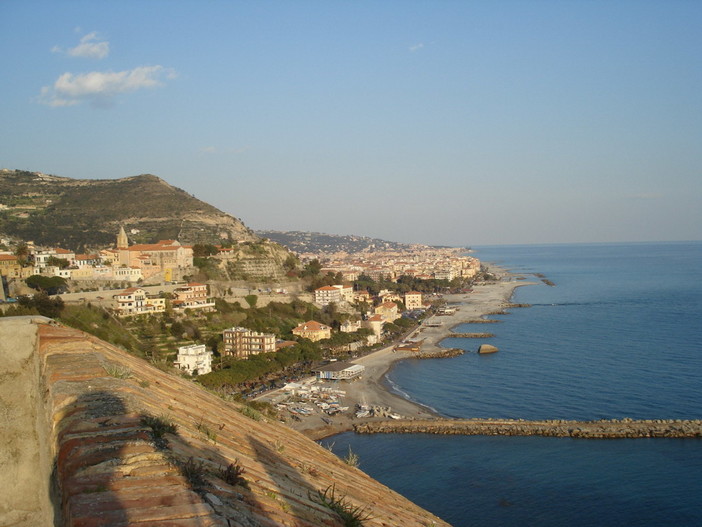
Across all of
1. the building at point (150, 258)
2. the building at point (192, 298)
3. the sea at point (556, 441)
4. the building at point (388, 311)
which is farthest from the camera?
the building at point (388, 311)

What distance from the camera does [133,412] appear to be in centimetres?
234

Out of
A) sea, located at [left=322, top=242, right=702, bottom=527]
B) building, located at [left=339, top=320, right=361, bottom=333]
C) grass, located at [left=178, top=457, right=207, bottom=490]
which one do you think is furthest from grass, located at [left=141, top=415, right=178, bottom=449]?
building, located at [left=339, top=320, right=361, bottom=333]

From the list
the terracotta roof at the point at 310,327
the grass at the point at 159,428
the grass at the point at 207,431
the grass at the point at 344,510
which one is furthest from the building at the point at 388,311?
the grass at the point at 159,428

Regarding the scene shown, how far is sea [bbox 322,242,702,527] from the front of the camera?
610 inches

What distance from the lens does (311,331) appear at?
36.2 m

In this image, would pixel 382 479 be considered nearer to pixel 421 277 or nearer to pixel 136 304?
pixel 136 304

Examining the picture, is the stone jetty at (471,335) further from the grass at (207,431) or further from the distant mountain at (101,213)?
the grass at (207,431)

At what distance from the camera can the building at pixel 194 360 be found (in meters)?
25.5

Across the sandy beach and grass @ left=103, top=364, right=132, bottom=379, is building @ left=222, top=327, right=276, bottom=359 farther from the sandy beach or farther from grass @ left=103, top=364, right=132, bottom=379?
grass @ left=103, top=364, right=132, bottom=379

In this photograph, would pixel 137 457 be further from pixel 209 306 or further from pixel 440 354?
pixel 440 354

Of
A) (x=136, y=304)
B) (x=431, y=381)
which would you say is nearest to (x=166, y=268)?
(x=136, y=304)

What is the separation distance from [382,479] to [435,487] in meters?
1.60

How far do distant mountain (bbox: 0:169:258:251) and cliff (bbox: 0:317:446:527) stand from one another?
4814 centimetres

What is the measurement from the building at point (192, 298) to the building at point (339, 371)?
8222mm
